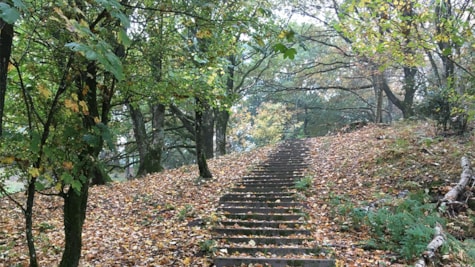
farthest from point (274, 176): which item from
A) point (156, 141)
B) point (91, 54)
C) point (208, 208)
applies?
point (91, 54)

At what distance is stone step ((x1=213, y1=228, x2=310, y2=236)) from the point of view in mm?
6820

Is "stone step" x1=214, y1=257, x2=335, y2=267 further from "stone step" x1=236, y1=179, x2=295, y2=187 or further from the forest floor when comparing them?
"stone step" x1=236, y1=179, x2=295, y2=187

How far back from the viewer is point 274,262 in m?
5.52

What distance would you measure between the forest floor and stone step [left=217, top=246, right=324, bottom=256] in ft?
0.87

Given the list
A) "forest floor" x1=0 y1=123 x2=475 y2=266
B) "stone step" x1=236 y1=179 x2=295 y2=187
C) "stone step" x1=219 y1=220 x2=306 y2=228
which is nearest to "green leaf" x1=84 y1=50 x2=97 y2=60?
"forest floor" x1=0 y1=123 x2=475 y2=266

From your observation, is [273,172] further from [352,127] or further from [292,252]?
[352,127]

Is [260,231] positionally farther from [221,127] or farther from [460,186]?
[221,127]

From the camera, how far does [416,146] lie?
11289 mm

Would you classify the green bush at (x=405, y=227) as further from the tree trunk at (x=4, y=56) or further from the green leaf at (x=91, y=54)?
the tree trunk at (x=4, y=56)

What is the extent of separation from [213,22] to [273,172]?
9004 mm

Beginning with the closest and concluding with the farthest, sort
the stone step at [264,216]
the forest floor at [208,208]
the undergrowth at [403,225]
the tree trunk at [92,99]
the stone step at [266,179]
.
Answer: the tree trunk at [92,99] → the undergrowth at [403,225] → the forest floor at [208,208] → the stone step at [264,216] → the stone step at [266,179]

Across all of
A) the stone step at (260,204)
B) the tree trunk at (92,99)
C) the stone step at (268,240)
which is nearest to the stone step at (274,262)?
the stone step at (268,240)

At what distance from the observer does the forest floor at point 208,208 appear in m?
5.75

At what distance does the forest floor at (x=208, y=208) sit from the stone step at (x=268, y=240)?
312mm
